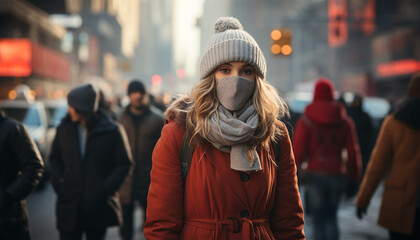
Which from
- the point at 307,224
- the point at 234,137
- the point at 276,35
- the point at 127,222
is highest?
the point at 276,35

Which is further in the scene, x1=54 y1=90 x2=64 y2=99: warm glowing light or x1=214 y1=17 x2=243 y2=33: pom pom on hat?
x1=54 y1=90 x2=64 y2=99: warm glowing light

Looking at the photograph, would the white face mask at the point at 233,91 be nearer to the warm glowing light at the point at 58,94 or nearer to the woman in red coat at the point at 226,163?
the woman in red coat at the point at 226,163

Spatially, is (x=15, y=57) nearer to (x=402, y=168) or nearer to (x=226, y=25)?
(x=402, y=168)

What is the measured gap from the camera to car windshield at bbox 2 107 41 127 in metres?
12.3

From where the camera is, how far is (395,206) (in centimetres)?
445

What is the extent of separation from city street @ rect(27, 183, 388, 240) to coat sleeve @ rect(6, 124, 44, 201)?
333 centimetres

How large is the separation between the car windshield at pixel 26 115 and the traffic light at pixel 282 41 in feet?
30.3

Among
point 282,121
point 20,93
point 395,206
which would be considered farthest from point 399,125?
point 20,93

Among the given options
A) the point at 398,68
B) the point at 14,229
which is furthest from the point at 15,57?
the point at 14,229

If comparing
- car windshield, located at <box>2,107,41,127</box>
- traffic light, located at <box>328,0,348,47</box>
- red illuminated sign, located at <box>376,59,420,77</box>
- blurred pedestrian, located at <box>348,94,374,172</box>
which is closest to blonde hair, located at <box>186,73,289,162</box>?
blurred pedestrian, located at <box>348,94,374,172</box>

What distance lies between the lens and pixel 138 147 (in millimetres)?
6516

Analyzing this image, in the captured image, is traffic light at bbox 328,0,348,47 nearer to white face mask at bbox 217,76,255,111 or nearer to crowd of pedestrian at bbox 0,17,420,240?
crowd of pedestrian at bbox 0,17,420,240

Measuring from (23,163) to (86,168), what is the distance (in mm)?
749

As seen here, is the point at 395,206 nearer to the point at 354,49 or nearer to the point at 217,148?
the point at 217,148
